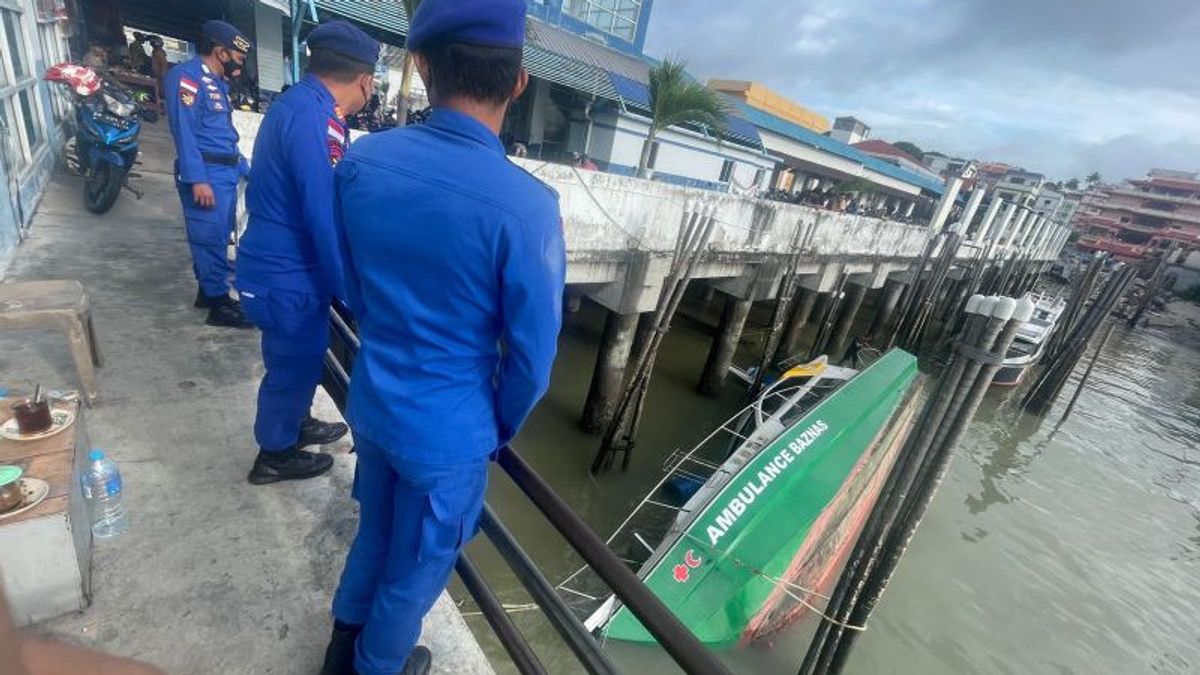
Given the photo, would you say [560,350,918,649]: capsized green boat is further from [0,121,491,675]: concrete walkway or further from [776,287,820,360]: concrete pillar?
[776,287,820,360]: concrete pillar

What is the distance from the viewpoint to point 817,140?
2845cm

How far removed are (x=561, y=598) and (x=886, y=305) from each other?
1981 centimetres

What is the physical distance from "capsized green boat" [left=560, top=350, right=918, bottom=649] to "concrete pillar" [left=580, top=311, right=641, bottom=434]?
1.64 meters

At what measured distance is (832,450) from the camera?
21.4 ft

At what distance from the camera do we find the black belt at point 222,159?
12.5 ft

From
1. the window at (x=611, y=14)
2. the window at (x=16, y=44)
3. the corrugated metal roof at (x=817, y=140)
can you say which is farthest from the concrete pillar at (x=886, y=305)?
the window at (x=16, y=44)

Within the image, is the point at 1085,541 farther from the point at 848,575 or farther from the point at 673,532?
the point at 673,532

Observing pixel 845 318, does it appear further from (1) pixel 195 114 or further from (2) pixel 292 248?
(2) pixel 292 248

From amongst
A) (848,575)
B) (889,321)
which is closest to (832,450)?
(848,575)

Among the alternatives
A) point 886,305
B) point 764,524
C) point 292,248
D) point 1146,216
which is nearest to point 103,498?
point 292,248

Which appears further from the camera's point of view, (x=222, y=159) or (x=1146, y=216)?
(x=1146, y=216)

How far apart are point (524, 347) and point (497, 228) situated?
0.29 metres

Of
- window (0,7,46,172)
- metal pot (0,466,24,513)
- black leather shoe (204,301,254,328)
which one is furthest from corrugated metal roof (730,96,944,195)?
metal pot (0,466,24,513)

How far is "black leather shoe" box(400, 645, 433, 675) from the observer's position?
170 centimetres
